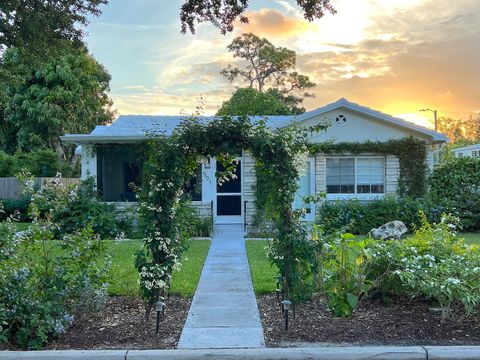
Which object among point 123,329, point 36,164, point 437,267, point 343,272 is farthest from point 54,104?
point 437,267

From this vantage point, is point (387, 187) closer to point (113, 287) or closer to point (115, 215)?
point (115, 215)

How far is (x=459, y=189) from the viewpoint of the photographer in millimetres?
15484

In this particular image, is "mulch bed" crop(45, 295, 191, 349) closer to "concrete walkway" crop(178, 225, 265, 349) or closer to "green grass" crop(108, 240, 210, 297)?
"concrete walkway" crop(178, 225, 265, 349)

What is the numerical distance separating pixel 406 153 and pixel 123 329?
40.8 feet

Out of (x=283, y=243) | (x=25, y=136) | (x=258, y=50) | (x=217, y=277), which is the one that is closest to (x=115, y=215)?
(x=217, y=277)

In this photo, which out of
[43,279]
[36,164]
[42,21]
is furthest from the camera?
[36,164]

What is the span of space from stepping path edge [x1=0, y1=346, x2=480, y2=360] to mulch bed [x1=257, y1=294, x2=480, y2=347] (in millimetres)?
267

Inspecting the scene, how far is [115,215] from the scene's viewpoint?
14391mm

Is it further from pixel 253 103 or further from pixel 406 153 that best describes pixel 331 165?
pixel 253 103

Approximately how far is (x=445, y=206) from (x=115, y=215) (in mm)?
10403

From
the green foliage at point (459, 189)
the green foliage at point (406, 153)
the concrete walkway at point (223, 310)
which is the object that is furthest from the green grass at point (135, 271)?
the green foliage at point (459, 189)

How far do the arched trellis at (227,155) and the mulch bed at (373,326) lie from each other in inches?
18.1

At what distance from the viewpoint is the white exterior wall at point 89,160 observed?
15.6 metres

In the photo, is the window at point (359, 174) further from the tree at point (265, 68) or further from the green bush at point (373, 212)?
the tree at point (265, 68)
